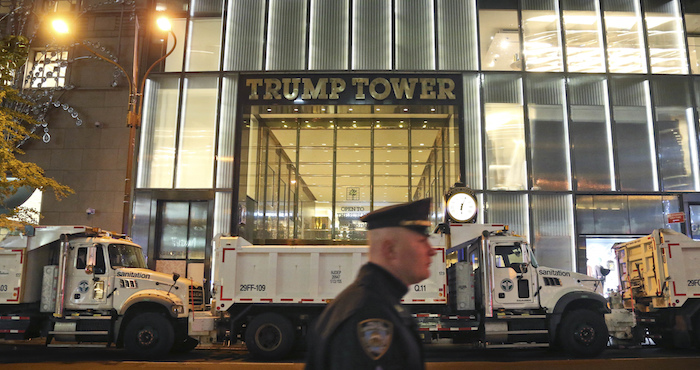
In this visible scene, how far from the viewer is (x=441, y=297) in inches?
484

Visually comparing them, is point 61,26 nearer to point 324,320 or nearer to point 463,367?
point 463,367

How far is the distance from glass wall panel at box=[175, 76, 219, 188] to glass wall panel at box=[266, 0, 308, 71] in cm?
252

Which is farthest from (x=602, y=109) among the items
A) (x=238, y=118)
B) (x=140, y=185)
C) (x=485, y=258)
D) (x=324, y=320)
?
Answer: (x=324, y=320)

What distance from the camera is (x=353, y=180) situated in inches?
845

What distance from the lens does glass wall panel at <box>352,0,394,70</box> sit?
20828 millimetres

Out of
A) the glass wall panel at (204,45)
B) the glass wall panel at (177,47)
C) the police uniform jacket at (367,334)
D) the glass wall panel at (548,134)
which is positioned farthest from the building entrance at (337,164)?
the police uniform jacket at (367,334)

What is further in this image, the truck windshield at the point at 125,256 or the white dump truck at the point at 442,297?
the truck windshield at the point at 125,256

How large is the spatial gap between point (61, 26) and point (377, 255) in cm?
1357

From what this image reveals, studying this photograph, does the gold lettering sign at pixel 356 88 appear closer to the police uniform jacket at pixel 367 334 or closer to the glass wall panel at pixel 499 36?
the glass wall panel at pixel 499 36

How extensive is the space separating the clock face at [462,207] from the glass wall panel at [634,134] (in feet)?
30.2

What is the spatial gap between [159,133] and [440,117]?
1108cm

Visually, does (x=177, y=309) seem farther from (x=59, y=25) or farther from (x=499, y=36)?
(x=499, y=36)

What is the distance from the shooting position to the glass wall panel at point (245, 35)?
21.0 m

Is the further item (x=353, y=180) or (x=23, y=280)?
(x=353, y=180)
